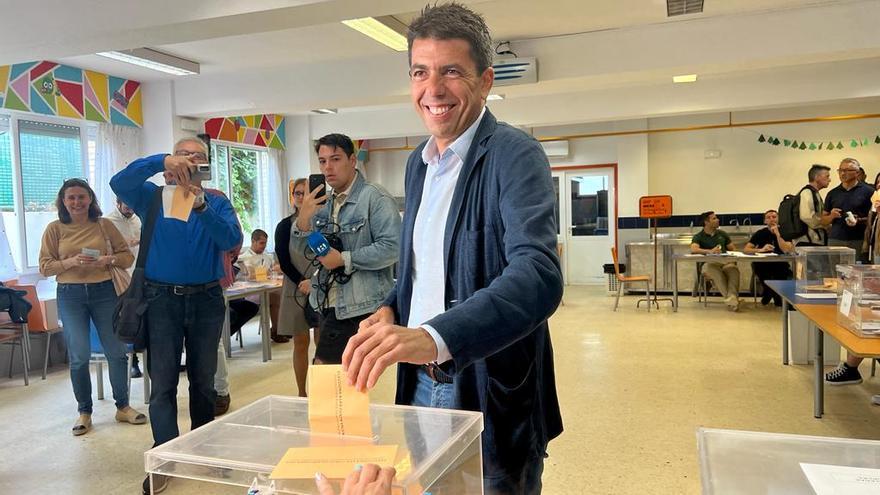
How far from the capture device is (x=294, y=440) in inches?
40.0

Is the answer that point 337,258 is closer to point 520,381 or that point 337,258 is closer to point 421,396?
point 421,396

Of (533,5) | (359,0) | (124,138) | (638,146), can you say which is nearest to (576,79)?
(533,5)

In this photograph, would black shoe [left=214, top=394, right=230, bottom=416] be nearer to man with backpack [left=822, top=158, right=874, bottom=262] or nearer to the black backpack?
man with backpack [left=822, top=158, right=874, bottom=262]

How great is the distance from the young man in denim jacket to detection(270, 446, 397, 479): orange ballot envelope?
1.82m

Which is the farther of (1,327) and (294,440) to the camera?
(1,327)

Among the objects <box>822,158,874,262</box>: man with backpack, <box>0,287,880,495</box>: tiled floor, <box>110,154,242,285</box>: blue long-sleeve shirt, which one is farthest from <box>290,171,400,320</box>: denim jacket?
<box>822,158,874,262</box>: man with backpack

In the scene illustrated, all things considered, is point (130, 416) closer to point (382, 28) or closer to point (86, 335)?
point (86, 335)

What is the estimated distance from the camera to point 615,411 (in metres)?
4.14

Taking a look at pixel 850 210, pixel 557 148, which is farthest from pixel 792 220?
pixel 557 148

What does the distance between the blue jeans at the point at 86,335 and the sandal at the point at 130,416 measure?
0.04 meters

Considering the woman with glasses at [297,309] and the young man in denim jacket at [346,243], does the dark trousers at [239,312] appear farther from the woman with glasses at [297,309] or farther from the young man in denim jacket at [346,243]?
the young man in denim jacket at [346,243]

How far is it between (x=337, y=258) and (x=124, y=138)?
5.55 m

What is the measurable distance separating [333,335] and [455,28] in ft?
6.37

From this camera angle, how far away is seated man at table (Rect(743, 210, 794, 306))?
8.41 meters
